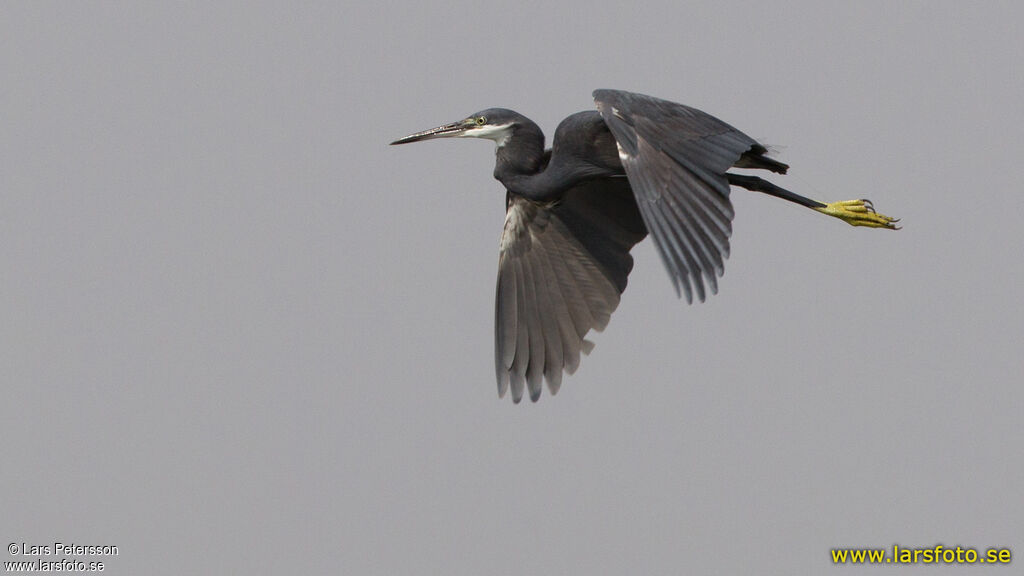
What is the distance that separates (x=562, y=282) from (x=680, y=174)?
2.20 m

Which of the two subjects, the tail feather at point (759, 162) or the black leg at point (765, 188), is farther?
the black leg at point (765, 188)

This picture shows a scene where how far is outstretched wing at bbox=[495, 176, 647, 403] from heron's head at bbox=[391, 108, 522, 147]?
0.80 meters

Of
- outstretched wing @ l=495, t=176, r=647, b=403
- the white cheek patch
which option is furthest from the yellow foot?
the white cheek patch

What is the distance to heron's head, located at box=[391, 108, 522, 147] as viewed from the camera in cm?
830

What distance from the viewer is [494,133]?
8.32 m

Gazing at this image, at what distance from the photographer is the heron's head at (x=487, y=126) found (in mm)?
8297

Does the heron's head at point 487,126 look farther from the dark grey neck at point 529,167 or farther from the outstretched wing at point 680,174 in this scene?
the outstretched wing at point 680,174

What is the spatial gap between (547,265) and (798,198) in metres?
1.72

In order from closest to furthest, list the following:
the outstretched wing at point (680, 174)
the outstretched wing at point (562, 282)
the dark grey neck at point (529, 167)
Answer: the outstretched wing at point (680, 174)
the dark grey neck at point (529, 167)
the outstretched wing at point (562, 282)

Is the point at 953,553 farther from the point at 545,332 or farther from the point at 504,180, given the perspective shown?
the point at 504,180

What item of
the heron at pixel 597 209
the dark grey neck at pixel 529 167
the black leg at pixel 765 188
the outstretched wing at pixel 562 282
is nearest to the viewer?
the heron at pixel 597 209

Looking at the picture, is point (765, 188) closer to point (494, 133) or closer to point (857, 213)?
point (857, 213)

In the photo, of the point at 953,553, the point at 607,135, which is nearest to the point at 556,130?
the point at 607,135

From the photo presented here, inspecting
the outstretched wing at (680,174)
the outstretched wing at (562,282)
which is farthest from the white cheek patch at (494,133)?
the outstretched wing at (680,174)
